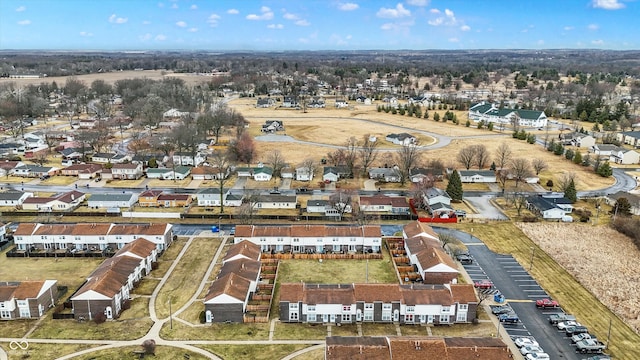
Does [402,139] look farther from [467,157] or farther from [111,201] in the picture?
[111,201]

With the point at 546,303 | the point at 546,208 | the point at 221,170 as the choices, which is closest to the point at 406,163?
the point at 546,208

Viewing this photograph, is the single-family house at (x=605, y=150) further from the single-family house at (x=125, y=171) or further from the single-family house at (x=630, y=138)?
the single-family house at (x=125, y=171)

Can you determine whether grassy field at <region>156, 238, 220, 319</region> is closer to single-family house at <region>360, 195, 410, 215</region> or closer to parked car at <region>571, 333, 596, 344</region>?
single-family house at <region>360, 195, 410, 215</region>

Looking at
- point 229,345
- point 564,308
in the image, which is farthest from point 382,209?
point 229,345

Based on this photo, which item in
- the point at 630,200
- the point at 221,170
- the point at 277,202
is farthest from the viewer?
the point at 221,170

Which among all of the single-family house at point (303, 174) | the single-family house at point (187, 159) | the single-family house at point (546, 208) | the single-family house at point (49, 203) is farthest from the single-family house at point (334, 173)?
the single-family house at point (49, 203)

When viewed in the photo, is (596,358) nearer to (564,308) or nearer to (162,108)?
(564,308)
